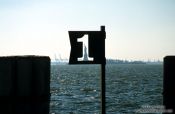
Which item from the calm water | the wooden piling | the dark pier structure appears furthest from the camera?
the calm water

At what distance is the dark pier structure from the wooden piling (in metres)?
2.21

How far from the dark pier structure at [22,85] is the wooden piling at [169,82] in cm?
221

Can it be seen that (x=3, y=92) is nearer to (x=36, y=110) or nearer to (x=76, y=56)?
(x=36, y=110)

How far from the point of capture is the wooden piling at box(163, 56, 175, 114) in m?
6.96

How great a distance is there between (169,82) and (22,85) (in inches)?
103

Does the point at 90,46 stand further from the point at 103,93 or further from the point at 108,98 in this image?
the point at 108,98

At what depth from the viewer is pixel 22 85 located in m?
6.40

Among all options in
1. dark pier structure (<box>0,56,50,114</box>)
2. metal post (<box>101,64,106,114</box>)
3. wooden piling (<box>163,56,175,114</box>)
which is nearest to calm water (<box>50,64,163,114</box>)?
metal post (<box>101,64,106,114</box>)

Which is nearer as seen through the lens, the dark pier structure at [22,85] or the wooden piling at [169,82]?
the dark pier structure at [22,85]

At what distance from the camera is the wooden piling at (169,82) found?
696 centimetres

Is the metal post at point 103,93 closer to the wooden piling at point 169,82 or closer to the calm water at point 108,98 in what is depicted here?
the wooden piling at point 169,82

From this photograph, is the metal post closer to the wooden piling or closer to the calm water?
the wooden piling

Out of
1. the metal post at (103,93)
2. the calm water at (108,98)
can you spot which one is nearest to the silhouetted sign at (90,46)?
the metal post at (103,93)

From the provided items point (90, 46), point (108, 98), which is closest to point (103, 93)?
point (90, 46)
